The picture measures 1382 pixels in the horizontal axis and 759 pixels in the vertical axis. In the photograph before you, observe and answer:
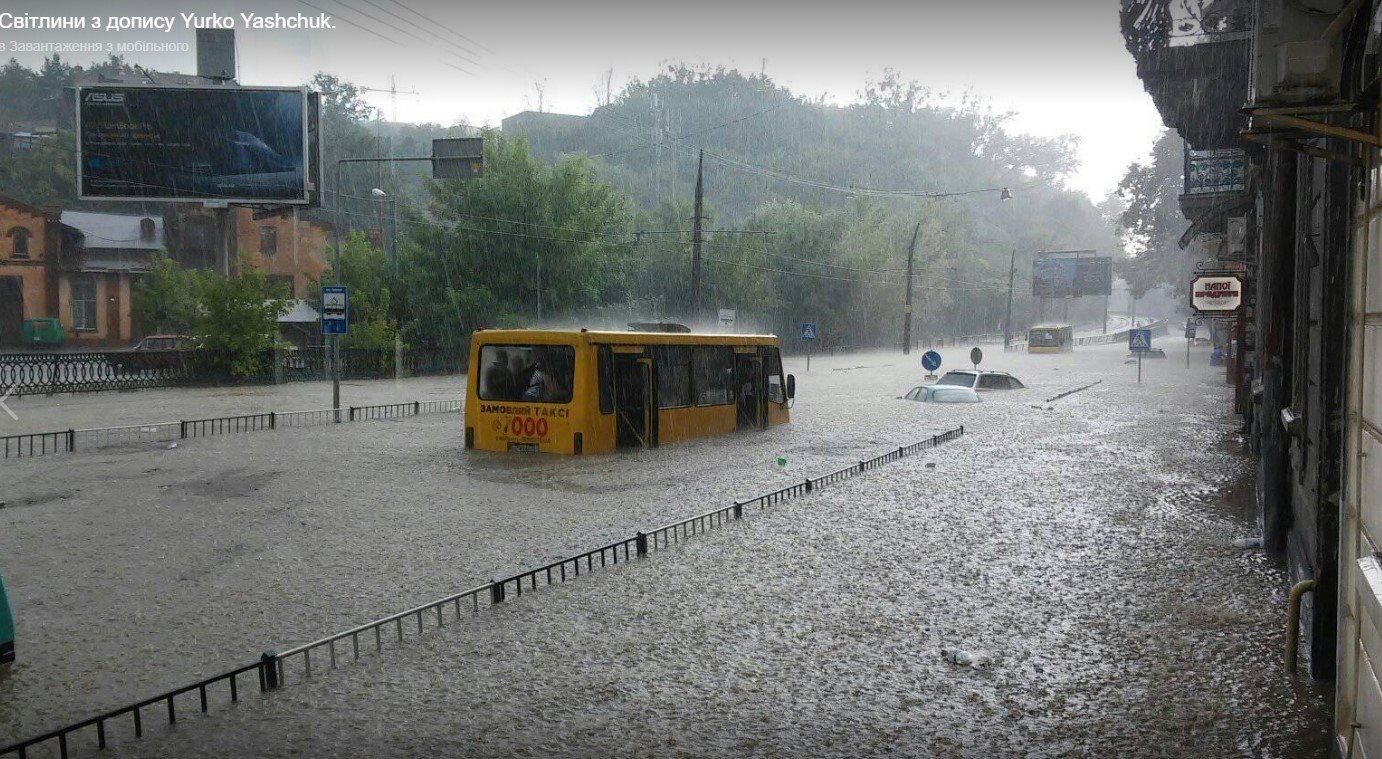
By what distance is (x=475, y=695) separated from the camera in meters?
5.72

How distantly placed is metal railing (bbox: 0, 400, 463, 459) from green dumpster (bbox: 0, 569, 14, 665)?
35.3 feet

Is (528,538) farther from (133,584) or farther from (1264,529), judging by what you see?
(1264,529)

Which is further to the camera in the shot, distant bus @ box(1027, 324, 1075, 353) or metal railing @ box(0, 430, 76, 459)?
distant bus @ box(1027, 324, 1075, 353)

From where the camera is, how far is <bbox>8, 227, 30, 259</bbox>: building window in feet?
153

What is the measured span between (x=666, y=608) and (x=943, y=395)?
847 inches

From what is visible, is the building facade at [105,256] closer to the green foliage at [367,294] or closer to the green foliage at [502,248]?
the green foliage at [367,294]

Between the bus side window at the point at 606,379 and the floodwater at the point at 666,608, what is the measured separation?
1.08m

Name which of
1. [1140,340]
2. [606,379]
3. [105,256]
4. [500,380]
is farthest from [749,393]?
[105,256]

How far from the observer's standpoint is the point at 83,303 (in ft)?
161

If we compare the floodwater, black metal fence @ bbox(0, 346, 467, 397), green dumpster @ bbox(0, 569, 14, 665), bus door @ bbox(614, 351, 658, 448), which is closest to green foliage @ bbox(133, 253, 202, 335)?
black metal fence @ bbox(0, 346, 467, 397)

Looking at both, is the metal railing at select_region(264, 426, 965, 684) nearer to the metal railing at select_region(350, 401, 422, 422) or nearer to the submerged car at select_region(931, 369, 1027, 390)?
the metal railing at select_region(350, 401, 422, 422)

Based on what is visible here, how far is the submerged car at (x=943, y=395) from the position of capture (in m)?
27.6

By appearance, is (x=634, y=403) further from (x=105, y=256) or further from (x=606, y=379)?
(x=105, y=256)

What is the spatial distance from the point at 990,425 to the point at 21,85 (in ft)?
231
